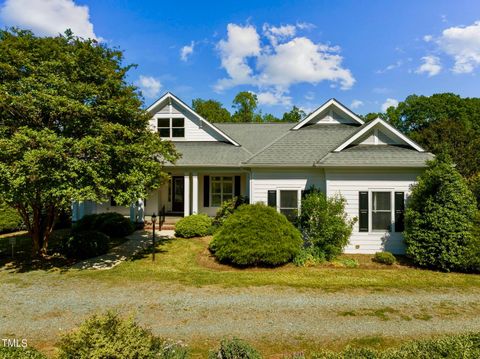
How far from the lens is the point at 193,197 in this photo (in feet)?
58.0

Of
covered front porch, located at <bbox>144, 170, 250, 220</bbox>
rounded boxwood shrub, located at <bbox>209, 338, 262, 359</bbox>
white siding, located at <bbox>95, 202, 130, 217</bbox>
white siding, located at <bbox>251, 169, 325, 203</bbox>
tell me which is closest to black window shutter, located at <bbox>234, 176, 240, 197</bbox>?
covered front porch, located at <bbox>144, 170, 250, 220</bbox>

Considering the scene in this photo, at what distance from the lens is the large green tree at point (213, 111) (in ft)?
169

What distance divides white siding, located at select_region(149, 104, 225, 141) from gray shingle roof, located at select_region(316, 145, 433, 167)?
9015 millimetres

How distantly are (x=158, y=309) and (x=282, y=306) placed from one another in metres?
3.23

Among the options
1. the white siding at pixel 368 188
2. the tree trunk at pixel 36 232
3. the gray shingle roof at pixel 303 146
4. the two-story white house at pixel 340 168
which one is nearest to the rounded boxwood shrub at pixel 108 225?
the two-story white house at pixel 340 168

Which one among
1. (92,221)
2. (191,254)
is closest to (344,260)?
(191,254)

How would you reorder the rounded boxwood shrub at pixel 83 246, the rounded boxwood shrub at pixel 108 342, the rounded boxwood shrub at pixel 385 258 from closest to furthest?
1. the rounded boxwood shrub at pixel 108 342
2. the rounded boxwood shrub at pixel 385 258
3. the rounded boxwood shrub at pixel 83 246

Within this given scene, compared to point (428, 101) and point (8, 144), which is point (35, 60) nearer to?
point (8, 144)

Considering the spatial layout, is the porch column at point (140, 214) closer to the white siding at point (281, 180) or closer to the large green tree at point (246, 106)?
the white siding at point (281, 180)

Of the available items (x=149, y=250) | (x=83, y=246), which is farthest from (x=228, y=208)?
(x=83, y=246)

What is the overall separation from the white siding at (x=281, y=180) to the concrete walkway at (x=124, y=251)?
5744mm

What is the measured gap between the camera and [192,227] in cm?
1555

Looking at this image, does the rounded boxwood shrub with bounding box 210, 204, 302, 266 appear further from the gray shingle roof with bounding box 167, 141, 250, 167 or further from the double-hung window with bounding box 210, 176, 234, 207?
the double-hung window with bounding box 210, 176, 234, 207

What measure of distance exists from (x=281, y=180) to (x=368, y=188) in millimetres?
3966
